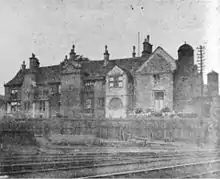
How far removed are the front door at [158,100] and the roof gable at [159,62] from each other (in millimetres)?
2662

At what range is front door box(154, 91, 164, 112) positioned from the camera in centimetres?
3784

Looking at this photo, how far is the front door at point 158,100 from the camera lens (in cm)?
3784

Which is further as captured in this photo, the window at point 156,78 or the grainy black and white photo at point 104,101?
the window at point 156,78

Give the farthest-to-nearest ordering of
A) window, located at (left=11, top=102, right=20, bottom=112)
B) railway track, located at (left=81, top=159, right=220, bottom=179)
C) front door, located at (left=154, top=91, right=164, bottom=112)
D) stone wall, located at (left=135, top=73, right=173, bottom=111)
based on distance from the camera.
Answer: window, located at (left=11, top=102, right=20, bottom=112) → front door, located at (left=154, top=91, right=164, bottom=112) → stone wall, located at (left=135, top=73, right=173, bottom=111) → railway track, located at (left=81, top=159, right=220, bottom=179)

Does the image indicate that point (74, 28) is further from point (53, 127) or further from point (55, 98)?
point (55, 98)

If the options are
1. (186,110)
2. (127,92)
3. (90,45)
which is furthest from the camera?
(127,92)

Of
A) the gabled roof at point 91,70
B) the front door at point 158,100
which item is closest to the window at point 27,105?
the gabled roof at point 91,70

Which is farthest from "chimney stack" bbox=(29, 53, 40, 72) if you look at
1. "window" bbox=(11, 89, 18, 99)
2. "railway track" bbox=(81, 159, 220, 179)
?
"railway track" bbox=(81, 159, 220, 179)

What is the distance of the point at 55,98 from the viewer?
146 feet

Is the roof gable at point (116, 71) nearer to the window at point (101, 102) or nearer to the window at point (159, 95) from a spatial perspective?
the window at point (101, 102)

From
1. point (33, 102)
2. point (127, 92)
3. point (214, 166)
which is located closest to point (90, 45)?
point (127, 92)

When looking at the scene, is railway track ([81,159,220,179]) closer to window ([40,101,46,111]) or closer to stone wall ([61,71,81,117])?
stone wall ([61,71,81,117])

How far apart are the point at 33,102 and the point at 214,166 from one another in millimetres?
35402

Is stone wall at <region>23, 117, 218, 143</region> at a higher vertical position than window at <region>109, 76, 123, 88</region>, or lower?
lower
